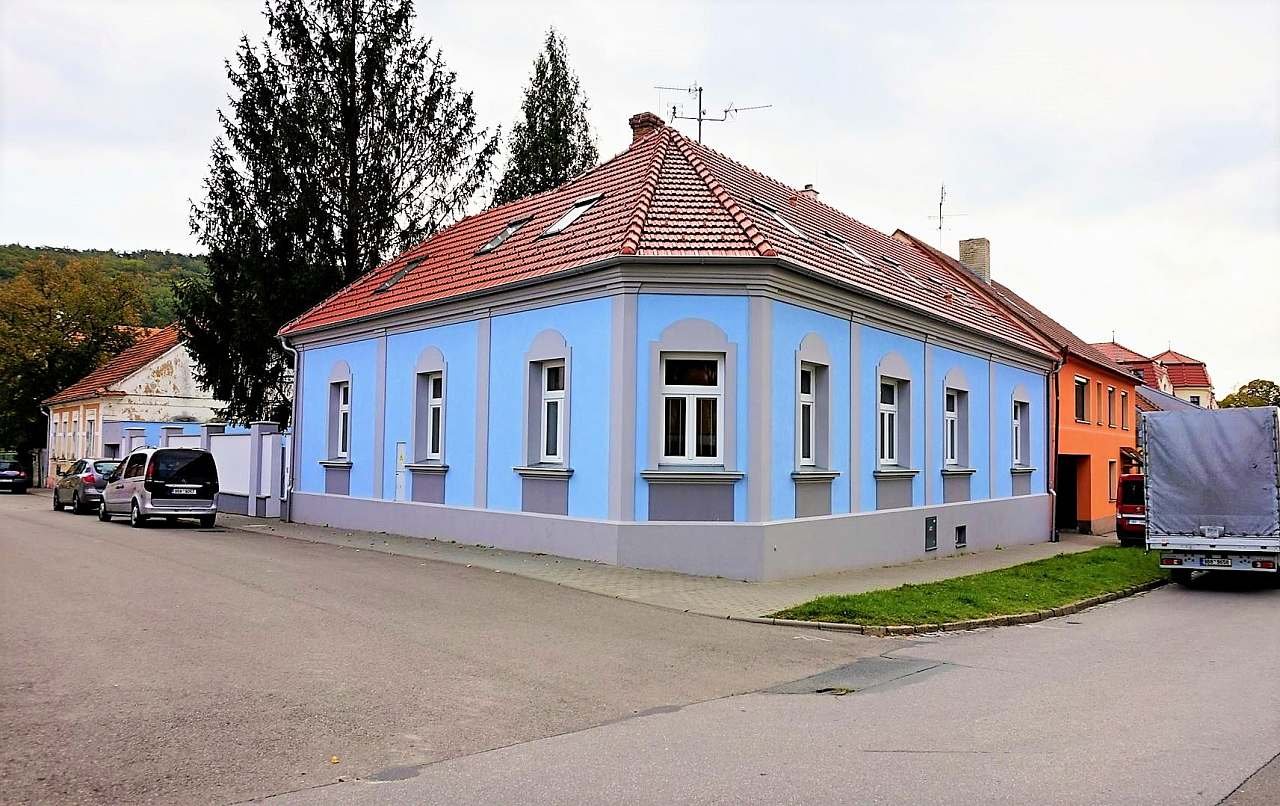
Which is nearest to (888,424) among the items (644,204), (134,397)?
(644,204)

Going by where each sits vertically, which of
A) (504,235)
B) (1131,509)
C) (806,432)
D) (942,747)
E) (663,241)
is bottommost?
(942,747)

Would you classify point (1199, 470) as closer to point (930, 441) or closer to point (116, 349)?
point (930, 441)

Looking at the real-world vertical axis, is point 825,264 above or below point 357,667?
above

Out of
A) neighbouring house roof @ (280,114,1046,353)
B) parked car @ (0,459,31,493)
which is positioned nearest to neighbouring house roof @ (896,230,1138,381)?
neighbouring house roof @ (280,114,1046,353)

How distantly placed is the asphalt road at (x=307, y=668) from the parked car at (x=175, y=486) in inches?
323

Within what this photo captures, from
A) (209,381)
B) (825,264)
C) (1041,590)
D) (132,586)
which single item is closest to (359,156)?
(209,381)

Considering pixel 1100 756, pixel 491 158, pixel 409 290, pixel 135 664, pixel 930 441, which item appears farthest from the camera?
pixel 491 158

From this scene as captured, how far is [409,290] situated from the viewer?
831 inches

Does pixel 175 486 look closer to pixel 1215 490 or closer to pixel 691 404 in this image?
pixel 691 404

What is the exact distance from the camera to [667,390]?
49.7ft

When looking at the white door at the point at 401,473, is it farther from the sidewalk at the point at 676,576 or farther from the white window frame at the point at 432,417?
the sidewalk at the point at 676,576

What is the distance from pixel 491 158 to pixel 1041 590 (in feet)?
79.5

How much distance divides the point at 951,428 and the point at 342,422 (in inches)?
541

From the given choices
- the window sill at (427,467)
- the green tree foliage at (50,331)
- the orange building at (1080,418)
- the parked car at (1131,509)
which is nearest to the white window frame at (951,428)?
the parked car at (1131,509)
